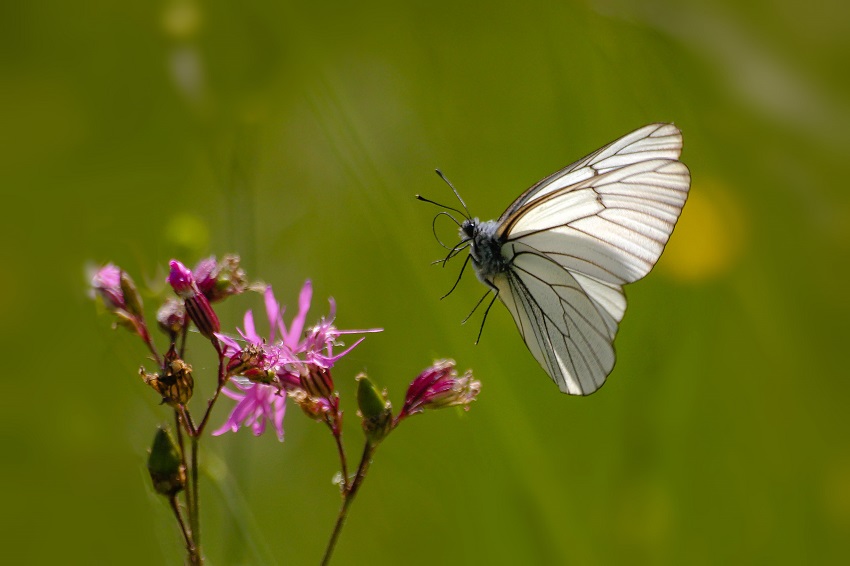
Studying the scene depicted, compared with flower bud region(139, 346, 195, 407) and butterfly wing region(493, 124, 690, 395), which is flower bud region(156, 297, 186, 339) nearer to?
flower bud region(139, 346, 195, 407)

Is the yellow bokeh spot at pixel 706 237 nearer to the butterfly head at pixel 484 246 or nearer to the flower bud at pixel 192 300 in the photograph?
the butterfly head at pixel 484 246

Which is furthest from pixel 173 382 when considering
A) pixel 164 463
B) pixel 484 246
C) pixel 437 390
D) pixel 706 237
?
pixel 706 237

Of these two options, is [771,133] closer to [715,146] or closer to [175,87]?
[715,146]

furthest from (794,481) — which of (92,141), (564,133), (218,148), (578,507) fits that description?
(92,141)

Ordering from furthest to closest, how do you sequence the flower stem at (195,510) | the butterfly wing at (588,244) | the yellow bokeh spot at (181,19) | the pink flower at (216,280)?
1. the yellow bokeh spot at (181,19)
2. the butterfly wing at (588,244)
3. the pink flower at (216,280)
4. the flower stem at (195,510)

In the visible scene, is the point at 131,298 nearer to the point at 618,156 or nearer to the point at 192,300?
the point at 192,300

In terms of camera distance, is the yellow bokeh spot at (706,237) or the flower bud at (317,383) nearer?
the flower bud at (317,383)

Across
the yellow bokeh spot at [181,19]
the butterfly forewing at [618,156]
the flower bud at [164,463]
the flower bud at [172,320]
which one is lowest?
the flower bud at [164,463]

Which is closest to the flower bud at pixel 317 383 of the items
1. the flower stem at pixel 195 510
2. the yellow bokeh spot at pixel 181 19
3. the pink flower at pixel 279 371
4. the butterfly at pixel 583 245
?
the pink flower at pixel 279 371
